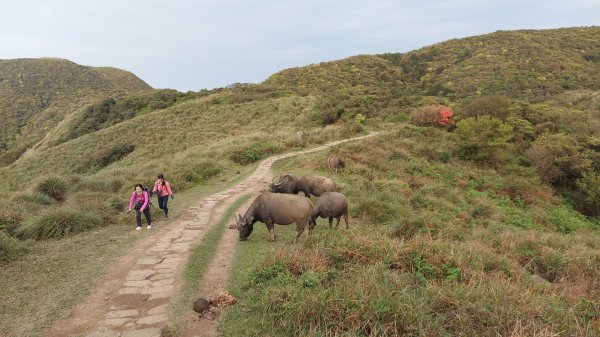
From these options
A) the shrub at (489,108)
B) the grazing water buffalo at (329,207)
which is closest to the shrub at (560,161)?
the shrub at (489,108)

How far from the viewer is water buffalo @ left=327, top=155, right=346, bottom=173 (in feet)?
70.3

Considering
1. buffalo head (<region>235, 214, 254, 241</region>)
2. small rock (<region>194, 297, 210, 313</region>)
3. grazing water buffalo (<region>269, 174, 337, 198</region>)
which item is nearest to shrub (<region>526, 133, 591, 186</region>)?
grazing water buffalo (<region>269, 174, 337, 198</region>)

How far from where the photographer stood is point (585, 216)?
74.0ft

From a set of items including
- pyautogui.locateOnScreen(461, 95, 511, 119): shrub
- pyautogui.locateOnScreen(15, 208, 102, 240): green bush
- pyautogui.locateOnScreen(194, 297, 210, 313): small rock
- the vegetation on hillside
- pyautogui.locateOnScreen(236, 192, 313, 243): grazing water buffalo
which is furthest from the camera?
pyautogui.locateOnScreen(461, 95, 511, 119): shrub

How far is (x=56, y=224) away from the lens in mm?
10930

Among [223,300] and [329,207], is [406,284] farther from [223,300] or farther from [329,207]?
[329,207]

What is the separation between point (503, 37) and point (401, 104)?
147 feet

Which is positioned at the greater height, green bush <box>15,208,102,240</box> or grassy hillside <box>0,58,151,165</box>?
grassy hillside <box>0,58,151,165</box>

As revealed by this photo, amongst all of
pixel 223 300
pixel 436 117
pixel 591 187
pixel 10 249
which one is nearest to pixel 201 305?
pixel 223 300

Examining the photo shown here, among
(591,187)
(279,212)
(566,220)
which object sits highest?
(279,212)

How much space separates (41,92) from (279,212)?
304 ft

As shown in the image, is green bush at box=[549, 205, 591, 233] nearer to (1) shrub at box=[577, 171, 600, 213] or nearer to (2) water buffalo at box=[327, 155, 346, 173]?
(1) shrub at box=[577, 171, 600, 213]

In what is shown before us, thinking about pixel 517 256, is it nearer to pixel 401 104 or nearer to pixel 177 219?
pixel 177 219

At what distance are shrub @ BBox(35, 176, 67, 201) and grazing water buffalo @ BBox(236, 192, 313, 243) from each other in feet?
36.2
